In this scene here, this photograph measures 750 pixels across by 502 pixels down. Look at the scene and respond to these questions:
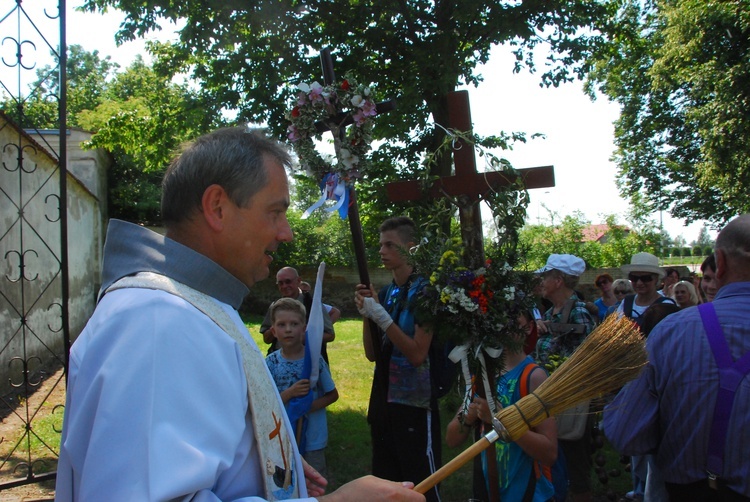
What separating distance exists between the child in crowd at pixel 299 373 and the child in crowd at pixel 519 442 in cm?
135

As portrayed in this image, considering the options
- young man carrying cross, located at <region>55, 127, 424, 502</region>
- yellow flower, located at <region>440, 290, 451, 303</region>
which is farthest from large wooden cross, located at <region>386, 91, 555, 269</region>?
young man carrying cross, located at <region>55, 127, 424, 502</region>

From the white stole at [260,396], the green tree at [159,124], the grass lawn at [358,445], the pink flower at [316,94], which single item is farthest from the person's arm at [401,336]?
the green tree at [159,124]

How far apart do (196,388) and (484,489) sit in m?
2.50

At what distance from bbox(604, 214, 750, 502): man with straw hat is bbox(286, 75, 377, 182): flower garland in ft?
6.11

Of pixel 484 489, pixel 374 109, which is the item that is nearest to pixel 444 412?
pixel 484 489

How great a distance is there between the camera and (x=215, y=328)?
137cm

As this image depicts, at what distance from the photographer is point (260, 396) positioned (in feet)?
4.69

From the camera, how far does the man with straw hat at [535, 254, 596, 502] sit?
14.9 feet

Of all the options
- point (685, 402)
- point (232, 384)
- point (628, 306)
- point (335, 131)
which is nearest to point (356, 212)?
point (335, 131)

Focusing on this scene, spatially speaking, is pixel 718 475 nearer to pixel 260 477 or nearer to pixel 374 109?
pixel 260 477

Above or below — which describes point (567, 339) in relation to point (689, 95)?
below

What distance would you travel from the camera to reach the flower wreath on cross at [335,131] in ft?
11.6

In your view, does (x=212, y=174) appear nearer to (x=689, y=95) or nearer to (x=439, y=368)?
(x=439, y=368)

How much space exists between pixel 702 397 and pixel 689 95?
74.5 ft
